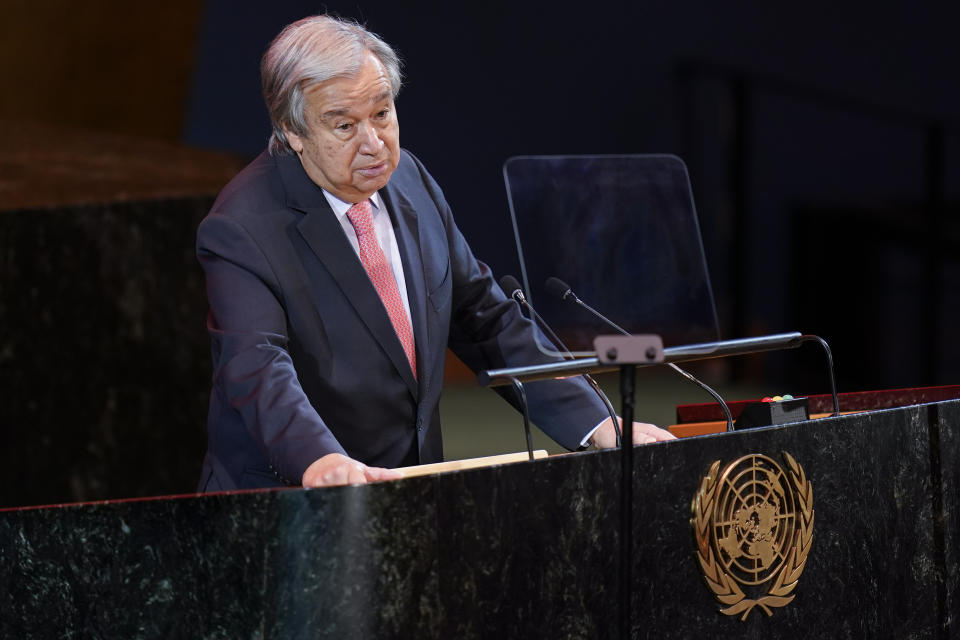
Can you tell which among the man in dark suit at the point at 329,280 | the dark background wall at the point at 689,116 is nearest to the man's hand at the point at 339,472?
the man in dark suit at the point at 329,280

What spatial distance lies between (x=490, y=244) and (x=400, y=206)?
271 cm

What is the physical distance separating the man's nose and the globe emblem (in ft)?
2.17

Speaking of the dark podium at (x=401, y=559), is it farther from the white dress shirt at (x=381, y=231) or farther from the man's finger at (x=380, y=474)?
the white dress shirt at (x=381, y=231)

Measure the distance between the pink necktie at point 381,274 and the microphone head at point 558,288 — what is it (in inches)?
8.3

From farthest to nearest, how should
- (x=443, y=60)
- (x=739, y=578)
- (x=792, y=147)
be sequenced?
(x=792, y=147)
(x=443, y=60)
(x=739, y=578)

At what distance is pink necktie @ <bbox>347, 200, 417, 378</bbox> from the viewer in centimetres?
201

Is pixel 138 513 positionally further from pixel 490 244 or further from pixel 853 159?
pixel 853 159

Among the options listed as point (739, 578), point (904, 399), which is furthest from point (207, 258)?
point (904, 399)

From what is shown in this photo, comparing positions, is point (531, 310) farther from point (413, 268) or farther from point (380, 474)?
point (380, 474)

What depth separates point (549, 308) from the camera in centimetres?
204

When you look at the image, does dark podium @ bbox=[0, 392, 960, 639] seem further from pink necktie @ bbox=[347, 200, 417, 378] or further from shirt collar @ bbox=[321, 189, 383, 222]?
shirt collar @ bbox=[321, 189, 383, 222]

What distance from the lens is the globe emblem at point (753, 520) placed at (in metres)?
1.71

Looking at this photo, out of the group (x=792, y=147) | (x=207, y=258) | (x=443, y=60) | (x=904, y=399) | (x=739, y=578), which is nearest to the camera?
(x=739, y=578)

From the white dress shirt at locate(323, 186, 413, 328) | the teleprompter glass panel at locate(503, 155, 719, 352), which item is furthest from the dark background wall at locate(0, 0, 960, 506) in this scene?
the teleprompter glass panel at locate(503, 155, 719, 352)
